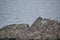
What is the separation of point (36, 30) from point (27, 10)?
16.1 inches

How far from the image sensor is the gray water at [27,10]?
2.78 meters

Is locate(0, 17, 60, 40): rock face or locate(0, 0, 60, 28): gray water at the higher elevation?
locate(0, 0, 60, 28): gray water

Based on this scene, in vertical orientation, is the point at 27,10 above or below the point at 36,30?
above

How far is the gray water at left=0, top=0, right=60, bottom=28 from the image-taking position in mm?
2783

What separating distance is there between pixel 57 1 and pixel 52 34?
24.5 inches

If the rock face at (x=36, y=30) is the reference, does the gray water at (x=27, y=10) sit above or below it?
above

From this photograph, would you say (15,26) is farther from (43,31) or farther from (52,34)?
(52,34)

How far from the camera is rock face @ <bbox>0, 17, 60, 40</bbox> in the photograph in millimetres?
2744

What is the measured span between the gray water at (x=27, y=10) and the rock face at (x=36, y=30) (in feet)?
0.31

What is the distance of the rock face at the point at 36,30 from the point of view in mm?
2744

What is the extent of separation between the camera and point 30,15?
2.78 metres

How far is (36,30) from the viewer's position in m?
2.76

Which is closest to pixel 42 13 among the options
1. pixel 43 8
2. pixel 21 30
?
pixel 43 8

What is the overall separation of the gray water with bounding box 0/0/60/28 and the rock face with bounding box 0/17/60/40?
93 mm
